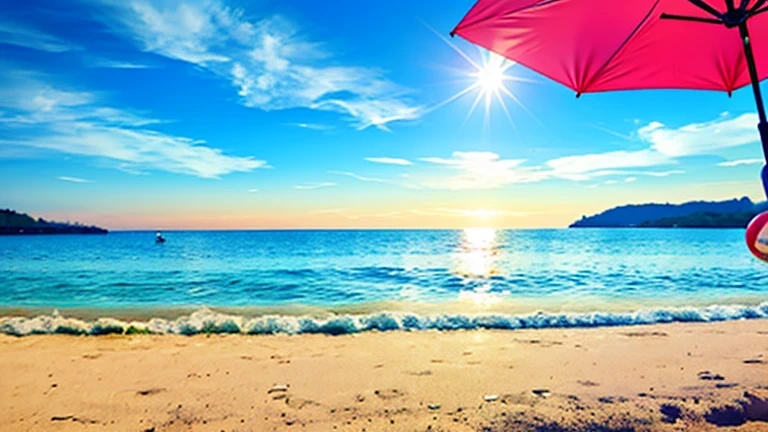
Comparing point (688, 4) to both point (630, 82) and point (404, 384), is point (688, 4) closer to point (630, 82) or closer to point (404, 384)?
point (630, 82)

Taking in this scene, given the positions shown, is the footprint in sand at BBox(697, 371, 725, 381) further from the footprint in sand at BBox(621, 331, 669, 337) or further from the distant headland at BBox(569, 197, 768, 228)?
the distant headland at BBox(569, 197, 768, 228)

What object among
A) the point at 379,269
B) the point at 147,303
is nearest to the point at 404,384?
the point at 147,303

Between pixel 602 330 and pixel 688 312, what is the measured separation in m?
2.94

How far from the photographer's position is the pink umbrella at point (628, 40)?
310 centimetres

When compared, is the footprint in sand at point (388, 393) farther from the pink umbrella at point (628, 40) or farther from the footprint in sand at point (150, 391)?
the pink umbrella at point (628, 40)

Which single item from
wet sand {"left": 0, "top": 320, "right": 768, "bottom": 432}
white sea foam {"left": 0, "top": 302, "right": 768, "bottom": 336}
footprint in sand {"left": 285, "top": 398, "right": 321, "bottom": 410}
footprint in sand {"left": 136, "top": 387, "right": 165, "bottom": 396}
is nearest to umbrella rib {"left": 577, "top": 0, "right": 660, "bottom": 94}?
wet sand {"left": 0, "top": 320, "right": 768, "bottom": 432}

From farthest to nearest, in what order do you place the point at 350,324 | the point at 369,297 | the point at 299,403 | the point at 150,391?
the point at 369,297, the point at 350,324, the point at 150,391, the point at 299,403

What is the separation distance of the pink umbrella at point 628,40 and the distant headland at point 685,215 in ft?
348

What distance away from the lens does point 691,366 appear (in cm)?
484

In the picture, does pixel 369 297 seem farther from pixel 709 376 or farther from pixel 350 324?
pixel 709 376

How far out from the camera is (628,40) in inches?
138

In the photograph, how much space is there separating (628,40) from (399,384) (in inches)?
149

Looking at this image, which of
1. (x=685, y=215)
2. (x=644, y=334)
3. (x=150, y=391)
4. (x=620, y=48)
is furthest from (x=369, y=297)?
(x=685, y=215)

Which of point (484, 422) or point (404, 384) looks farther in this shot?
point (404, 384)
